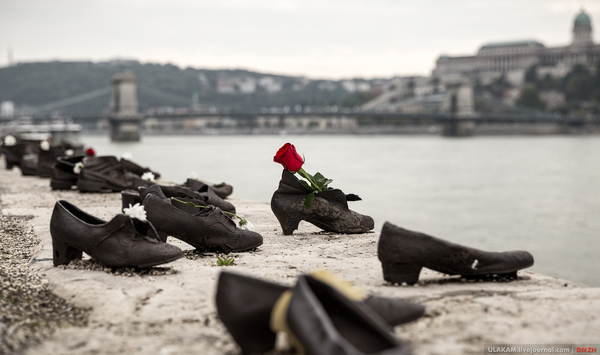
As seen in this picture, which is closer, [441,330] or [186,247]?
[441,330]

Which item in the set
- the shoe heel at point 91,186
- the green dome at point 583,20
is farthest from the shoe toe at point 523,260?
the green dome at point 583,20

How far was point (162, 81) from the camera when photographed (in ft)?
318

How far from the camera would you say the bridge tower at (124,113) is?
69.9 metres

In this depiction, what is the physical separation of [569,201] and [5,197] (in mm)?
16023

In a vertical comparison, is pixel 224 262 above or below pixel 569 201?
above

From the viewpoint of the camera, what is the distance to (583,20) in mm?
137500

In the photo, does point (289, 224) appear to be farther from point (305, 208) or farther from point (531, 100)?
point (531, 100)

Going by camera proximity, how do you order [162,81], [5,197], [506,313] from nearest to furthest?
[506,313] < [5,197] < [162,81]

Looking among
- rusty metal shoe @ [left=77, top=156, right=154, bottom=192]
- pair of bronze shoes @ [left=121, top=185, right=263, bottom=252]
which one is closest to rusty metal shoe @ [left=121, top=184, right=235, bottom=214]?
pair of bronze shoes @ [left=121, top=185, right=263, bottom=252]

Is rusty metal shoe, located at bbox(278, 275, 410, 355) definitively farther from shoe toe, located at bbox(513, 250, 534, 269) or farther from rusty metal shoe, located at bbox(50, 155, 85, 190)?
rusty metal shoe, located at bbox(50, 155, 85, 190)

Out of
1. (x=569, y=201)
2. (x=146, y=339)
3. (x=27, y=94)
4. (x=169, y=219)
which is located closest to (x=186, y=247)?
(x=169, y=219)

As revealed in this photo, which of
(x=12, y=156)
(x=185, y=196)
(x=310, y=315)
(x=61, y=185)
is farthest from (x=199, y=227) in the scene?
(x=12, y=156)

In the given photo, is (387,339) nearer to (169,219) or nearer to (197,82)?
(169,219)

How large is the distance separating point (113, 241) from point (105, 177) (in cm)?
458
